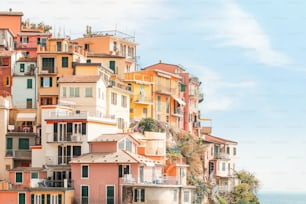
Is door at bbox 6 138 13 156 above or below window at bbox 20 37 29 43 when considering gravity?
below

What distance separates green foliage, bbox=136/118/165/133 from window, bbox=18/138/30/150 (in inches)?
464

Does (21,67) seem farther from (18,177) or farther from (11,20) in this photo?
(18,177)

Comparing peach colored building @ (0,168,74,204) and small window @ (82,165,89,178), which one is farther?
small window @ (82,165,89,178)

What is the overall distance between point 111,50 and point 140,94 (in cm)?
799

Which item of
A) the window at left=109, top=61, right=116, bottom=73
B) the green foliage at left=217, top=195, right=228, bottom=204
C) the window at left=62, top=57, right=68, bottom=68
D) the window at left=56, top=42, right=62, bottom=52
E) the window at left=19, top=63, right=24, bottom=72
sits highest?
the window at left=56, top=42, right=62, bottom=52

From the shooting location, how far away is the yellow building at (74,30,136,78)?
304 ft

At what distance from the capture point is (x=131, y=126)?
285 ft

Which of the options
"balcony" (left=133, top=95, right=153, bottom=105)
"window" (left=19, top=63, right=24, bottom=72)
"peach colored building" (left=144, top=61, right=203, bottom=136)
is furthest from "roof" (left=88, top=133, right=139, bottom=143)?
"peach colored building" (left=144, top=61, right=203, bottom=136)

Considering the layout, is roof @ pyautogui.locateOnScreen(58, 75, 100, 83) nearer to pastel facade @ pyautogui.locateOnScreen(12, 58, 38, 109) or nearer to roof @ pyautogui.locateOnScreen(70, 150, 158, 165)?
pastel facade @ pyautogui.locateOnScreen(12, 58, 38, 109)

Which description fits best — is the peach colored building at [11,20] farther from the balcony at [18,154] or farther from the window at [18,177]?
the window at [18,177]

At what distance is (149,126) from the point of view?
86375 millimetres

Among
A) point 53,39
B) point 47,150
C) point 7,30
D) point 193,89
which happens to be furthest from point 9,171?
point 193,89

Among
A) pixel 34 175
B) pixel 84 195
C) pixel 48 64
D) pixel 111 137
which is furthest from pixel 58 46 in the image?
pixel 84 195

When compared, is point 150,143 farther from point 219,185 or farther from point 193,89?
point 193,89
